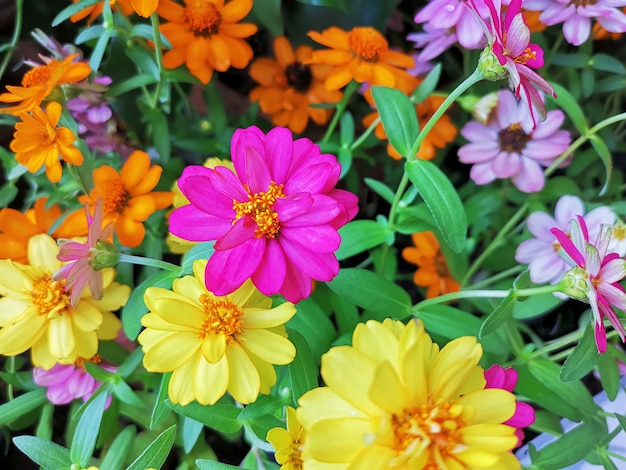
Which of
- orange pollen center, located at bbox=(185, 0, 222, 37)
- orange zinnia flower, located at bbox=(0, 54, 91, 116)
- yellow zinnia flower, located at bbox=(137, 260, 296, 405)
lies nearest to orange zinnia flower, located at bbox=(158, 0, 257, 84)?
orange pollen center, located at bbox=(185, 0, 222, 37)

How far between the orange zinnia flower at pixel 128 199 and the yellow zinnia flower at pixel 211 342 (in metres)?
0.18

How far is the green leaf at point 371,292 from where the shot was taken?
1.88 ft

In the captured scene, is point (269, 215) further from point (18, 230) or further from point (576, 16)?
point (576, 16)

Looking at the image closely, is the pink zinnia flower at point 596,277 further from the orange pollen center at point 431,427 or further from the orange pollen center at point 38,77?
the orange pollen center at point 38,77

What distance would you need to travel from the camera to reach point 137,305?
1.89 feet

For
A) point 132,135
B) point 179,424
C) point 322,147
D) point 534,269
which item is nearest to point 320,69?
point 322,147

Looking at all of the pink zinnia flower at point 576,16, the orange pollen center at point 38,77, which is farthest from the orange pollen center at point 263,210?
the pink zinnia flower at point 576,16

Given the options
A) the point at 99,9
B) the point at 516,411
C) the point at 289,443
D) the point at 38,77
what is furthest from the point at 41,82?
the point at 516,411

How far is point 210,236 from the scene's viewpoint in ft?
1.50

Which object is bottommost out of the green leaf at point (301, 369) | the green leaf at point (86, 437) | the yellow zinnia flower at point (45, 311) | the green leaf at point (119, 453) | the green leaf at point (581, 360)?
the green leaf at point (119, 453)

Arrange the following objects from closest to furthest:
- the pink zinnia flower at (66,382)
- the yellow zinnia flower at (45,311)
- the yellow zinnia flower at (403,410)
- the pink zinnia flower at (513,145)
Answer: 1. the yellow zinnia flower at (403,410)
2. the yellow zinnia flower at (45,311)
3. the pink zinnia flower at (66,382)
4. the pink zinnia flower at (513,145)

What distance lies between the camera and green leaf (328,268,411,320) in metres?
0.57

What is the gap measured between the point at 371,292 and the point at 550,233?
0.27m

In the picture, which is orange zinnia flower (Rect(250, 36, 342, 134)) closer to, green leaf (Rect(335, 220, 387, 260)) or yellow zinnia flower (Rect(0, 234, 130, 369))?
→ green leaf (Rect(335, 220, 387, 260))
